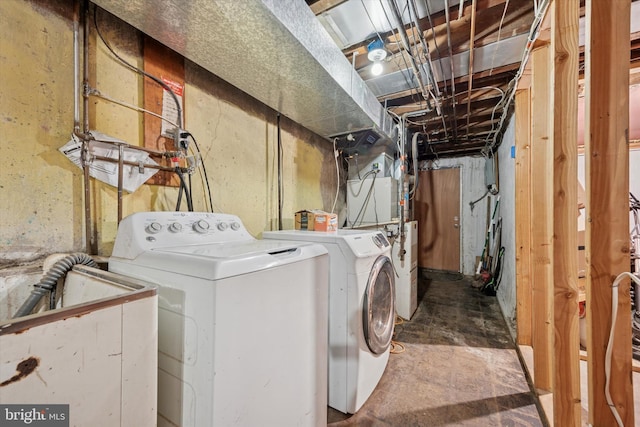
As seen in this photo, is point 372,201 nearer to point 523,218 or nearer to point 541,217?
point 523,218

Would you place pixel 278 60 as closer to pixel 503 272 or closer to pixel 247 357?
pixel 247 357

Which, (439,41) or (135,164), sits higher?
(439,41)

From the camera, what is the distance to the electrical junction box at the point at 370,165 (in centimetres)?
309

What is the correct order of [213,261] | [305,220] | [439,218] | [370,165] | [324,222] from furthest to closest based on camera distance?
1. [439,218]
2. [370,165]
3. [305,220]
4. [324,222]
5. [213,261]

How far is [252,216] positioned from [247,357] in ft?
4.37

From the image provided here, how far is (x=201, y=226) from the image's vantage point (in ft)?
4.33

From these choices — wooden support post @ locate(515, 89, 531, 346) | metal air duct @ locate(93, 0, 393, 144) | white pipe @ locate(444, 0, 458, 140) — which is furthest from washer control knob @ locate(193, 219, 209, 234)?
wooden support post @ locate(515, 89, 531, 346)

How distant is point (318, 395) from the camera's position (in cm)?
122

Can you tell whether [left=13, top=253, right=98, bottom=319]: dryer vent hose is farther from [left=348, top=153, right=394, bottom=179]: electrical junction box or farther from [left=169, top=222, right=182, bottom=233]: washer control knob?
[left=348, top=153, right=394, bottom=179]: electrical junction box

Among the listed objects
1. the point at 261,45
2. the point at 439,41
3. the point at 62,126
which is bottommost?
the point at 62,126

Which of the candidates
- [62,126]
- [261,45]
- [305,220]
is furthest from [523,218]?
[62,126]

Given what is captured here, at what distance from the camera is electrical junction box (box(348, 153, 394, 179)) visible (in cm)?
309

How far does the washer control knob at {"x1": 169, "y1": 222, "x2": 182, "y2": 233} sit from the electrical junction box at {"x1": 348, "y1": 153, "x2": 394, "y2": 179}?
2.35 meters

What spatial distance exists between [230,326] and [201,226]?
0.68 m
